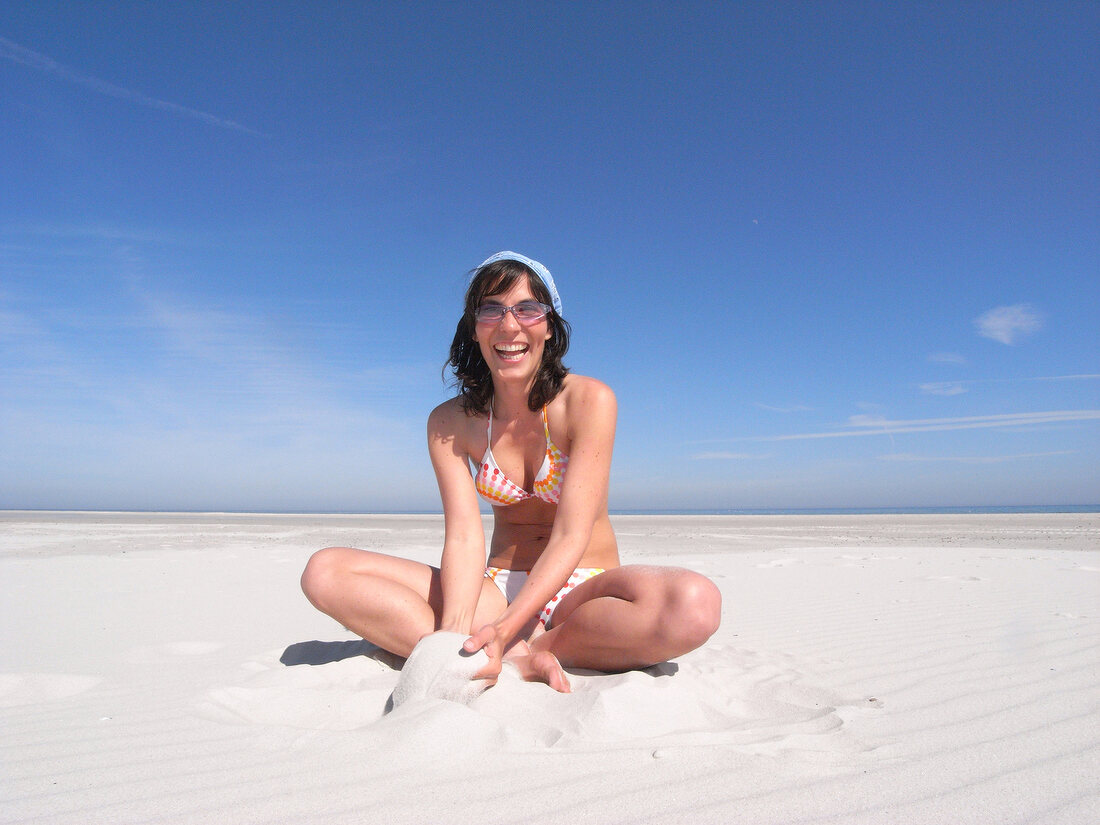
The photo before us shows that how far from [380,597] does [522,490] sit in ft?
2.45

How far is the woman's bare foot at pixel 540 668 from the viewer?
237 centimetres

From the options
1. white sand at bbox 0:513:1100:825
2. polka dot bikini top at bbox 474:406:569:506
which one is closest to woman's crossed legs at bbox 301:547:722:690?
white sand at bbox 0:513:1100:825

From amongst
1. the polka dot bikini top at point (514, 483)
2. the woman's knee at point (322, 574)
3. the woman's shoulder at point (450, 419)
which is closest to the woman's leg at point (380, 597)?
the woman's knee at point (322, 574)

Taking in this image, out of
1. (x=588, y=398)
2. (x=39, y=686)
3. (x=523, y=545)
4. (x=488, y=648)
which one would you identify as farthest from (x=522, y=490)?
(x=39, y=686)

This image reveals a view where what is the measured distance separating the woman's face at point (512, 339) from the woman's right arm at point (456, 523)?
0.39 m

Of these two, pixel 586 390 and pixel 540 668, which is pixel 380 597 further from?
pixel 586 390

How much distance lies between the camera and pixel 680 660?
2941mm

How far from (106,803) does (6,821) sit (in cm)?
17

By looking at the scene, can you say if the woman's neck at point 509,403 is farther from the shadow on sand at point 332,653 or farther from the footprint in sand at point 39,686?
the footprint in sand at point 39,686

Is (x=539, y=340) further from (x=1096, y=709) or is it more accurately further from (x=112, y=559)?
(x=112, y=559)

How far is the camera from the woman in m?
2.46

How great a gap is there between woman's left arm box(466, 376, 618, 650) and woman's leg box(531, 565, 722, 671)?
177mm

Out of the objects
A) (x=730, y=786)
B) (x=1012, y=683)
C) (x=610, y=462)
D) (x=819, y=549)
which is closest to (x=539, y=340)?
(x=610, y=462)

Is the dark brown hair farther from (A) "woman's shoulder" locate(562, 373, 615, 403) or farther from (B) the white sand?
(B) the white sand
